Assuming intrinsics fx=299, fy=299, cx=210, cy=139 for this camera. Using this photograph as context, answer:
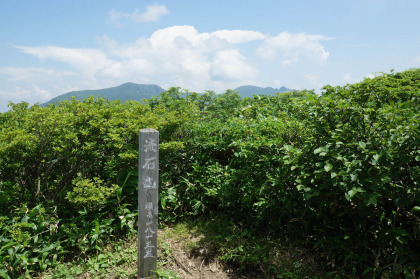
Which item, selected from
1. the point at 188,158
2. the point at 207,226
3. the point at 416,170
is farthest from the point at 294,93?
the point at 416,170

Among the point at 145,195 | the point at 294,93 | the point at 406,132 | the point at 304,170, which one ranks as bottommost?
the point at 145,195

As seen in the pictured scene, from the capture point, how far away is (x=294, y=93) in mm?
6797

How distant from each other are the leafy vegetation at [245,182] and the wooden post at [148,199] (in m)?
0.72

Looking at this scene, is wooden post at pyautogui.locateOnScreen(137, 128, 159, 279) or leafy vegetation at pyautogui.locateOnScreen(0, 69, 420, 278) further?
wooden post at pyautogui.locateOnScreen(137, 128, 159, 279)

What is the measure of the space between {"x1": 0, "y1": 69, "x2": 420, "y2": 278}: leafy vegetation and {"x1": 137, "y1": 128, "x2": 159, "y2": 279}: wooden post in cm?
72

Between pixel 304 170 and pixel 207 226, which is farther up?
pixel 304 170

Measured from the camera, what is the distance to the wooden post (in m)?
3.04

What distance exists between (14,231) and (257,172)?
2834 mm

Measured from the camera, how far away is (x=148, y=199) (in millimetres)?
3090

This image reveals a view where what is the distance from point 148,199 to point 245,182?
127 centimetres

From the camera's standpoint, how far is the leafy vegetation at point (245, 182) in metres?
2.74

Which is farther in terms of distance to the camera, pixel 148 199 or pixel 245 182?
pixel 245 182

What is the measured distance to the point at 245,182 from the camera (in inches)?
147

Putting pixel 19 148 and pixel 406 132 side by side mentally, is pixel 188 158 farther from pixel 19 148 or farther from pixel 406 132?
pixel 406 132
